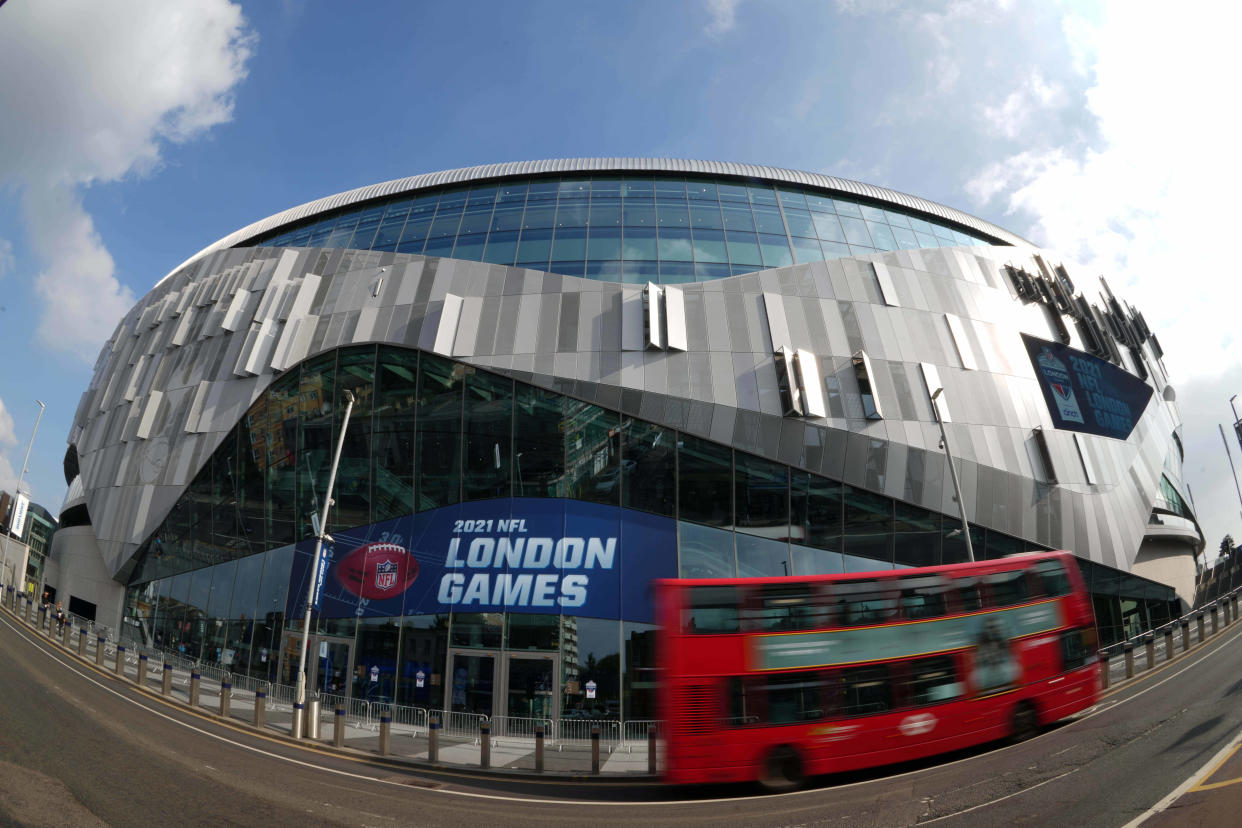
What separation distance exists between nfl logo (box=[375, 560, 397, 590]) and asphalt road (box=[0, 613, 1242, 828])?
7400mm

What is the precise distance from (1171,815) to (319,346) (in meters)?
30.3

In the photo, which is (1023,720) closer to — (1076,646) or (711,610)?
(1076,646)

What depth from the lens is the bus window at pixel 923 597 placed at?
43.2ft

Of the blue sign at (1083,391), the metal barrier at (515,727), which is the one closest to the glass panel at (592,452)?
the metal barrier at (515,727)

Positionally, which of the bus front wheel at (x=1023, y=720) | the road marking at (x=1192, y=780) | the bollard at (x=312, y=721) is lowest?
the bollard at (x=312, y=721)

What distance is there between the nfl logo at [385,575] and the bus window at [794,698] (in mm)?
16541

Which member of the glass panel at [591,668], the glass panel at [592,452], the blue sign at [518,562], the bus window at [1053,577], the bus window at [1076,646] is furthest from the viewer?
the glass panel at [592,452]

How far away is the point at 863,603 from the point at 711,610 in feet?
11.2

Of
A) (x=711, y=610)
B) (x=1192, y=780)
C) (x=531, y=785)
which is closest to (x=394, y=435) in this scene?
(x=531, y=785)

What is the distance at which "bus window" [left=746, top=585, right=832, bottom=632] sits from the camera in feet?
41.0

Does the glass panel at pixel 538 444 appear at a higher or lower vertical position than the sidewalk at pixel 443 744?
higher

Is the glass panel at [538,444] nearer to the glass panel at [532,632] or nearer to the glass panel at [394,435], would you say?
the glass panel at [532,632]

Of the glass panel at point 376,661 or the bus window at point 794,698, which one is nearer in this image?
the bus window at point 794,698

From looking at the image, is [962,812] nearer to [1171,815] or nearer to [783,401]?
[1171,815]
